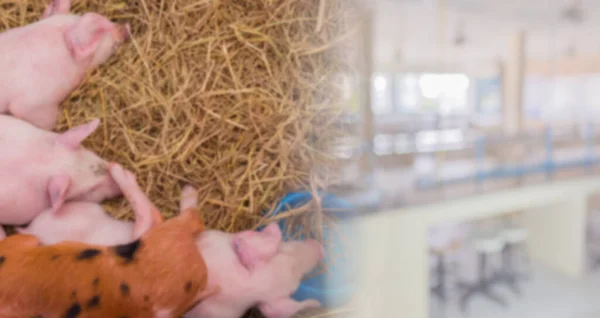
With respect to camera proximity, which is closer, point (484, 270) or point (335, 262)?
point (484, 270)

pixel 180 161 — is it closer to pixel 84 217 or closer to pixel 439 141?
pixel 84 217

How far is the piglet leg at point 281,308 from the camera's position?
2.08ft

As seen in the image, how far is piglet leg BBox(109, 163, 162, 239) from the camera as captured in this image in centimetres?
62

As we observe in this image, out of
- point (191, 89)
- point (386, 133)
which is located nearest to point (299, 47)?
point (191, 89)

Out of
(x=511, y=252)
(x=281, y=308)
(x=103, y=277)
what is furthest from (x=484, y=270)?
(x=103, y=277)

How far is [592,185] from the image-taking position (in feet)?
1.26

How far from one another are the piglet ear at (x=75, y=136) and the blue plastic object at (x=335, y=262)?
0.89ft

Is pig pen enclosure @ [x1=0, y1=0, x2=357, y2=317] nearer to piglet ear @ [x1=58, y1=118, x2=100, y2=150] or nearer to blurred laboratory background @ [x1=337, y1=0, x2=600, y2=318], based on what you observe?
piglet ear @ [x1=58, y1=118, x2=100, y2=150]

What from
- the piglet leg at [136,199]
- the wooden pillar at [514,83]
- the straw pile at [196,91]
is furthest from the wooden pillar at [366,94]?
the piglet leg at [136,199]

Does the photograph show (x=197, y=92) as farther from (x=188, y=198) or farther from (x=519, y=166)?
(x=519, y=166)

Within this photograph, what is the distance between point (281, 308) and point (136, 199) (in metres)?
0.25

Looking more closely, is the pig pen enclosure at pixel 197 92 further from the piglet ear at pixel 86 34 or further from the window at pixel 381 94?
the window at pixel 381 94

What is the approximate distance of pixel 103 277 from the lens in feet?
Answer: 1.82

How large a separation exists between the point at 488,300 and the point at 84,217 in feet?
1.67
